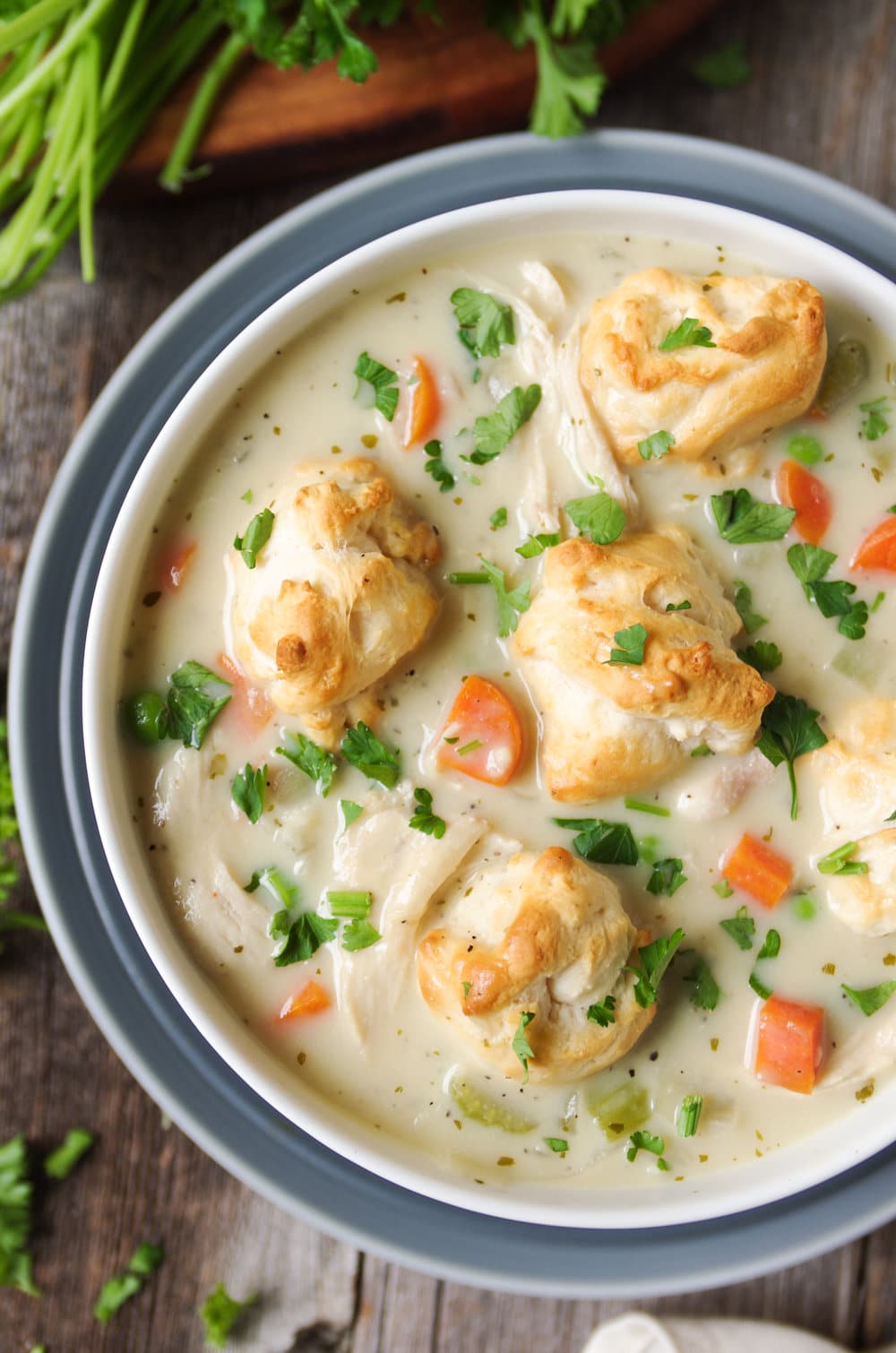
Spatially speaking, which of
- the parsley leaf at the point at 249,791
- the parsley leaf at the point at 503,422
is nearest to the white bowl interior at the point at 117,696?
the parsley leaf at the point at 249,791

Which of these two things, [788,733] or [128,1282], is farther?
[128,1282]

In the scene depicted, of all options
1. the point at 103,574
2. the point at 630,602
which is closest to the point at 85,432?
the point at 103,574

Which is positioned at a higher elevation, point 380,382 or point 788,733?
point 380,382

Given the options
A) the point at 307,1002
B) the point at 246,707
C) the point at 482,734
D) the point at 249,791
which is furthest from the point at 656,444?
the point at 307,1002

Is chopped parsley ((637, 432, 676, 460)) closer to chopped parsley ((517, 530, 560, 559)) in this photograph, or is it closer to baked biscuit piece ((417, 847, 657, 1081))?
chopped parsley ((517, 530, 560, 559))

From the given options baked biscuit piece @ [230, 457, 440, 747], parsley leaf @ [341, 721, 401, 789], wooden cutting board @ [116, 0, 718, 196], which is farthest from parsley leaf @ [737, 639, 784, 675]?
wooden cutting board @ [116, 0, 718, 196]

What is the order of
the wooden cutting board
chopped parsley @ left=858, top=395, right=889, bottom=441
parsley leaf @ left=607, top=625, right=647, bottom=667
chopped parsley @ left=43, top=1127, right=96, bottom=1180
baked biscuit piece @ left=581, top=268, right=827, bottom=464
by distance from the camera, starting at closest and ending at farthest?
parsley leaf @ left=607, top=625, right=647, bottom=667 < baked biscuit piece @ left=581, top=268, right=827, bottom=464 < chopped parsley @ left=858, top=395, right=889, bottom=441 < the wooden cutting board < chopped parsley @ left=43, top=1127, right=96, bottom=1180

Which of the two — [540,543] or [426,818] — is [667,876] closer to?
[426,818]
